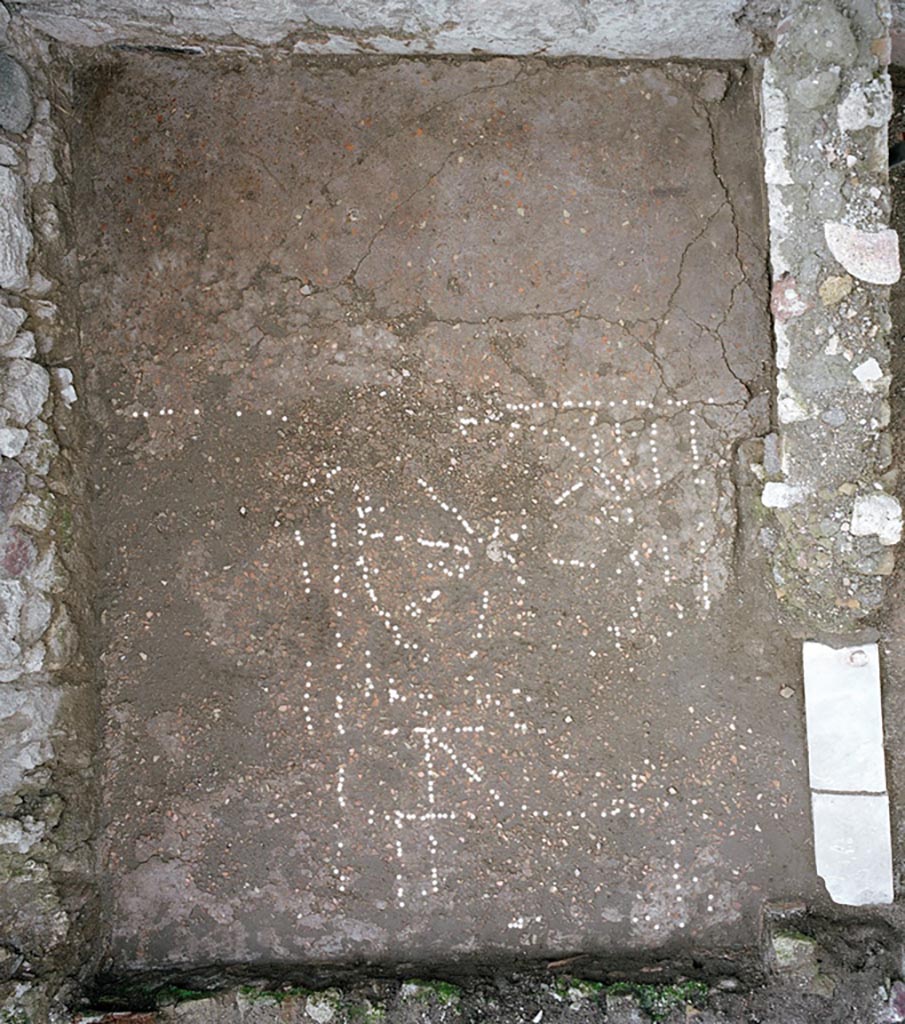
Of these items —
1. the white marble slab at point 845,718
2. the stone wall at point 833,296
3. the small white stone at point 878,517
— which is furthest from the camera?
the white marble slab at point 845,718

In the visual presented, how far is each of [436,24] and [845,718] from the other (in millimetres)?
2542

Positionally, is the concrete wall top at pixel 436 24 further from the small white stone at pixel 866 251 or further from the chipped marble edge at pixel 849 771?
the chipped marble edge at pixel 849 771

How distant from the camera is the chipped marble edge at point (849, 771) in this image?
2.71 metres

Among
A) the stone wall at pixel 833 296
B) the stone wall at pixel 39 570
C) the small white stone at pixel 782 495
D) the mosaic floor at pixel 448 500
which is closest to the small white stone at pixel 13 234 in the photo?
the stone wall at pixel 39 570

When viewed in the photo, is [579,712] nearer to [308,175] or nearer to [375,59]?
[308,175]

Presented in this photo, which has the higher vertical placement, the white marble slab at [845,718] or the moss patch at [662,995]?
the white marble slab at [845,718]

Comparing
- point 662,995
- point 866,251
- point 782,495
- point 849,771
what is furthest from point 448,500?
Result: point 662,995

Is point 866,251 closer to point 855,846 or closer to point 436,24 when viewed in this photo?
point 436,24

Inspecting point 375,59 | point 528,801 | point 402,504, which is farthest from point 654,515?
point 375,59

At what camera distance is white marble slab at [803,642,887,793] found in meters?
2.71

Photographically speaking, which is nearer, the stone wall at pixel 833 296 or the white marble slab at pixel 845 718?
the stone wall at pixel 833 296

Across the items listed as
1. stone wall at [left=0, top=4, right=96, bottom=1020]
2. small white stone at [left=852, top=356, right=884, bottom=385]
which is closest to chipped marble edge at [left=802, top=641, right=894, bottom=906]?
small white stone at [left=852, top=356, right=884, bottom=385]

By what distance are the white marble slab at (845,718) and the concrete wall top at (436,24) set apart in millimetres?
1942

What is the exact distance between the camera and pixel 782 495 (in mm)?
2627
